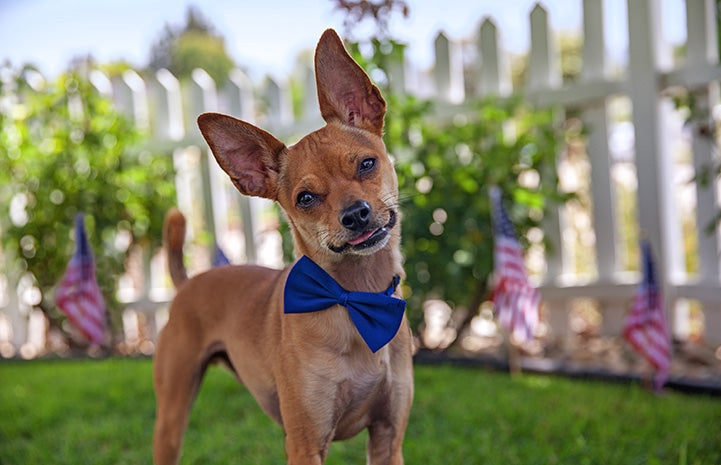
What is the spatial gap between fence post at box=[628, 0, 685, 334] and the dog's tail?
3332 mm

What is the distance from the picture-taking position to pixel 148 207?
6758 mm

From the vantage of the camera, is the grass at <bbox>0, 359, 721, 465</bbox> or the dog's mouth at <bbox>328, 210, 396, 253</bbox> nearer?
the dog's mouth at <bbox>328, 210, 396, 253</bbox>

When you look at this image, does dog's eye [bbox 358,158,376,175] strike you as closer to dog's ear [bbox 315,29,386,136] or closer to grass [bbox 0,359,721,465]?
dog's ear [bbox 315,29,386,136]

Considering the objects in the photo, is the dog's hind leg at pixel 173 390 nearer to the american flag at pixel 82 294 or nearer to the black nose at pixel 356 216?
the black nose at pixel 356 216

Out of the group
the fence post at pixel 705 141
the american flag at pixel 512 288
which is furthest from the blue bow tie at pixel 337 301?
the fence post at pixel 705 141

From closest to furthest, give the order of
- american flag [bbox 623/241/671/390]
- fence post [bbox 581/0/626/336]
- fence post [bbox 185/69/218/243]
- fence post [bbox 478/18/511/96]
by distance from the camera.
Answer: american flag [bbox 623/241/671/390]
fence post [bbox 581/0/626/336]
fence post [bbox 478/18/511/96]
fence post [bbox 185/69/218/243]

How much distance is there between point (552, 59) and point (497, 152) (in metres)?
1.01

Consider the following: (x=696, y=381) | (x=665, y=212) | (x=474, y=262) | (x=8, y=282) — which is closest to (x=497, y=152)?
(x=474, y=262)

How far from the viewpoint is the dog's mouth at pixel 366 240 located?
81.1 inches

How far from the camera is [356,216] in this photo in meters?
2.02

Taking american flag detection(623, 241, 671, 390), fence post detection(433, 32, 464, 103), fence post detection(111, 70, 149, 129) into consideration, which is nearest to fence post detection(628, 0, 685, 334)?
american flag detection(623, 241, 671, 390)

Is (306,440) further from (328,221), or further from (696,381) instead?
(696,381)

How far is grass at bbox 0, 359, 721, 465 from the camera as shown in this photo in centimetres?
373

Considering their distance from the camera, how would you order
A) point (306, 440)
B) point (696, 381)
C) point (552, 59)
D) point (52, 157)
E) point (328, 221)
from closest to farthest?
point (328, 221)
point (306, 440)
point (696, 381)
point (552, 59)
point (52, 157)
